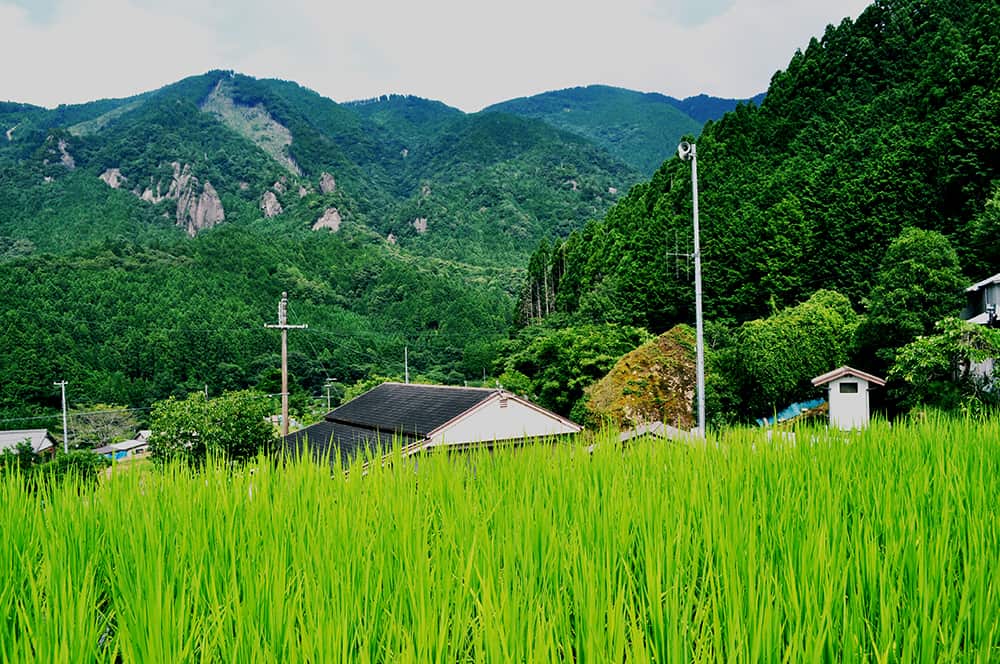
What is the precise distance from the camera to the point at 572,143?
4063 inches

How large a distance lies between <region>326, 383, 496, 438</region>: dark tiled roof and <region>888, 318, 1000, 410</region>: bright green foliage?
24.3 feet

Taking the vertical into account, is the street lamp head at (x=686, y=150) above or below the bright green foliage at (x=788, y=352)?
above

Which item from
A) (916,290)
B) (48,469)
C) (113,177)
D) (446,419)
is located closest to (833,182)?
(916,290)

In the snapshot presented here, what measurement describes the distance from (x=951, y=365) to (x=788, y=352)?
20.4 feet

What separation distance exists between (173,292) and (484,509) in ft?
161

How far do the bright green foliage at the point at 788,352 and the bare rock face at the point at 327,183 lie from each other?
84.9m

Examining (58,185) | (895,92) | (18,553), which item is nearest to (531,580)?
(18,553)

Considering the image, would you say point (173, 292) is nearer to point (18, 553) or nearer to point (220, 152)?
point (18, 553)

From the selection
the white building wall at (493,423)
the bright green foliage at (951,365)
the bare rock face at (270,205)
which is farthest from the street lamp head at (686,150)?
the bare rock face at (270,205)

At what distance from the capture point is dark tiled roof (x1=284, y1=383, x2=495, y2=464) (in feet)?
44.7

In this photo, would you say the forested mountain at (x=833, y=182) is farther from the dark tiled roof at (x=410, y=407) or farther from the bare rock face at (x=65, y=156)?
the bare rock face at (x=65, y=156)

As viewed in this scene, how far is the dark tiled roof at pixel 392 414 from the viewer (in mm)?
13617

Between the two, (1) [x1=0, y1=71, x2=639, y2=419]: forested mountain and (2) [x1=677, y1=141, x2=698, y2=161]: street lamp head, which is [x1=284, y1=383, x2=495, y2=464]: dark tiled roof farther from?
(1) [x1=0, y1=71, x2=639, y2=419]: forested mountain

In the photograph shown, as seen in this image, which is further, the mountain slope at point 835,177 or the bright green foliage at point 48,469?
the mountain slope at point 835,177
